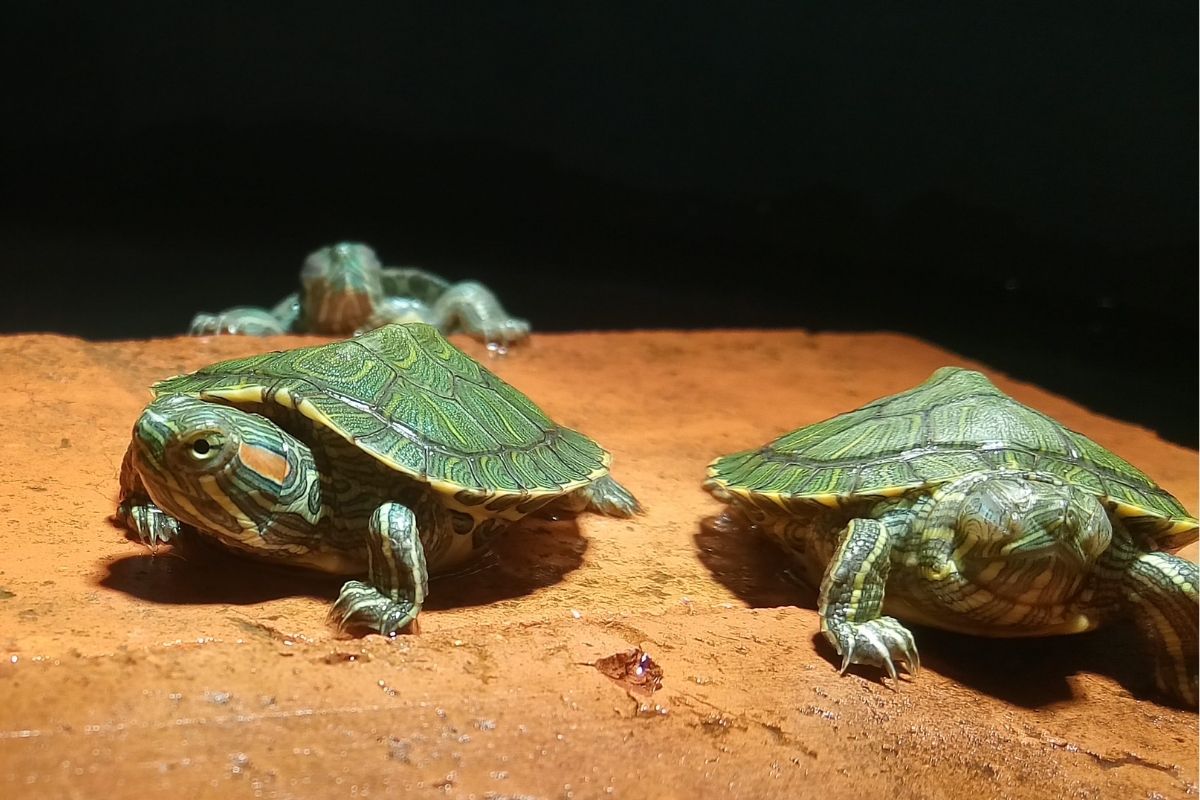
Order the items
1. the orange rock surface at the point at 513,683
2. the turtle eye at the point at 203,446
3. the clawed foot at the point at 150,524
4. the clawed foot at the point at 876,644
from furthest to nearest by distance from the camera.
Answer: the clawed foot at the point at 150,524 < the clawed foot at the point at 876,644 < the turtle eye at the point at 203,446 < the orange rock surface at the point at 513,683

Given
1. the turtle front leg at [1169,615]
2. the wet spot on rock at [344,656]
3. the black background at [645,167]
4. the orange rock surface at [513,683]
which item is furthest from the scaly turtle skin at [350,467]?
the black background at [645,167]

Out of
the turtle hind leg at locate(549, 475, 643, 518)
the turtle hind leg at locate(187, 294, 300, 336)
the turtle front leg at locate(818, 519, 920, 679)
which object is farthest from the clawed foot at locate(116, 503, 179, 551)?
the turtle hind leg at locate(187, 294, 300, 336)

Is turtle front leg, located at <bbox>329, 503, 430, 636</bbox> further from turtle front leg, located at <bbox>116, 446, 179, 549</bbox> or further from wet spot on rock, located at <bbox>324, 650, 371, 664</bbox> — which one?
turtle front leg, located at <bbox>116, 446, 179, 549</bbox>

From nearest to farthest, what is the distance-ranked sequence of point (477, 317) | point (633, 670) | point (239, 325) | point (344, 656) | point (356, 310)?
point (344, 656), point (633, 670), point (239, 325), point (477, 317), point (356, 310)

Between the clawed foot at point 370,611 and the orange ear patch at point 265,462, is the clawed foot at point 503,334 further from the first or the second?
the clawed foot at point 370,611

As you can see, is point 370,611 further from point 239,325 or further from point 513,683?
point 239,325

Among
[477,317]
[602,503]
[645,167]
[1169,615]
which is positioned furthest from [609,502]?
[645,167]
